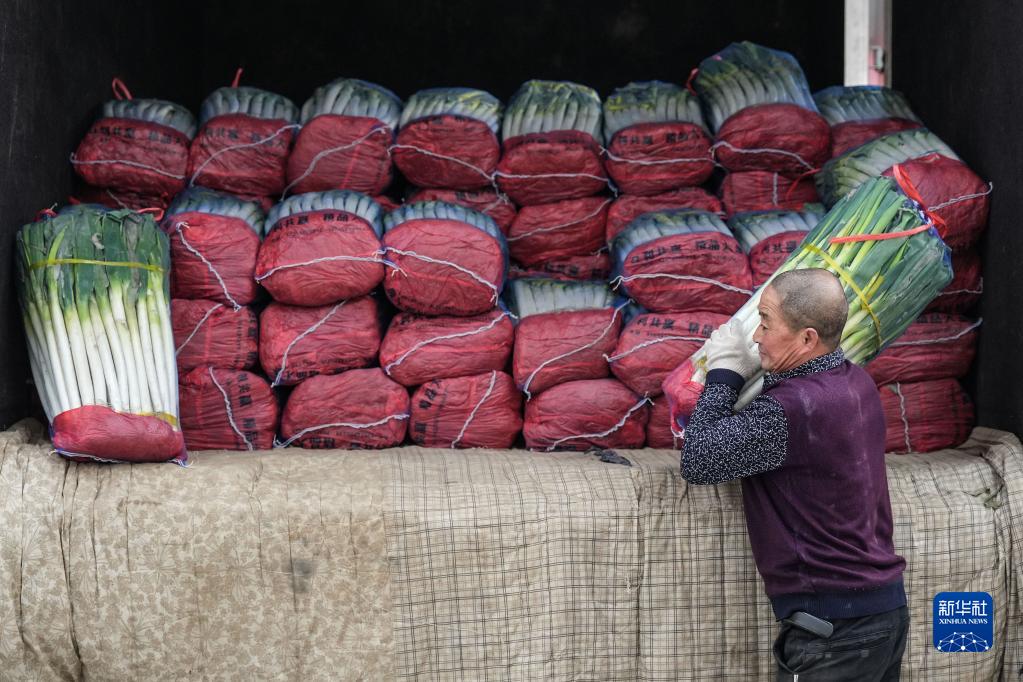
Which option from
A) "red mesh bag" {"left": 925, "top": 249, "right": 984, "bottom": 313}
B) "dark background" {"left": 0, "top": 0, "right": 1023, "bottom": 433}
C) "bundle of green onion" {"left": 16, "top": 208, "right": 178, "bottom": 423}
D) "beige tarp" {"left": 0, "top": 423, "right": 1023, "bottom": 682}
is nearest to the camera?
"beige tarp" {"left": 0, "top": 423, "right": 1023, "bottom": 682}

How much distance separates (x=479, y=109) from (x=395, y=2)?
204 cm

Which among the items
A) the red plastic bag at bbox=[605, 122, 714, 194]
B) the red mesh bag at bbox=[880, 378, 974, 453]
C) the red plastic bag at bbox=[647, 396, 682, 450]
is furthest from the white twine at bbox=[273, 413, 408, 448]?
the red mesh bag at bbox=[880, 378, 974, 453]

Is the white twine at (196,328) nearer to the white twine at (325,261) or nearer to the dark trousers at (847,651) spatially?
the white twine at (325,261)

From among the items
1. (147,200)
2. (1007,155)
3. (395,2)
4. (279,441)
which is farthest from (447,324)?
(395,2)

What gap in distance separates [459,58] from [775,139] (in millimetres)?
2465

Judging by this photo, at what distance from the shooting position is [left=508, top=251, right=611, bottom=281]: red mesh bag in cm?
443

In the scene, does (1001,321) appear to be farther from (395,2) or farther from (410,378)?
(395,2)

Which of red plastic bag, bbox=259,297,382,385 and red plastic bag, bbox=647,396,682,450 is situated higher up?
red plastic bag, bbox=259,297,382,385

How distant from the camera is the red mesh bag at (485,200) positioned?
4.36 m

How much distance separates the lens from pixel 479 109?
173 inches

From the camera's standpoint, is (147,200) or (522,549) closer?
(522,549)

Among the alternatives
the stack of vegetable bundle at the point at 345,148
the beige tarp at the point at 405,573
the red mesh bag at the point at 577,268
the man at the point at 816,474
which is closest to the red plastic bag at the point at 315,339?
the beige tarp at the point at 405,573

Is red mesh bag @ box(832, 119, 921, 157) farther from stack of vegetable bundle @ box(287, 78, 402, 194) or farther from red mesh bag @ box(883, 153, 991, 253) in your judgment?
stack of vegetable bundle @ box(287, 78, 402, 194)

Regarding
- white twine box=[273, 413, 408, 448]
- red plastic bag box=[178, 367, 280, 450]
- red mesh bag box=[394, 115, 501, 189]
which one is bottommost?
white twine box=[273, 413, 408, 448]
